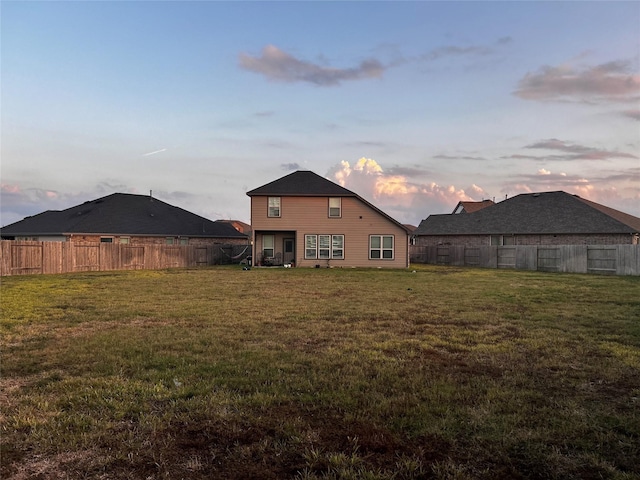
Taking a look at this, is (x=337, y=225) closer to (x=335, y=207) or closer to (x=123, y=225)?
(x=335, y=207)

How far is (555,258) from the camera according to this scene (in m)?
27.7

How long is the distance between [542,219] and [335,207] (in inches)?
727

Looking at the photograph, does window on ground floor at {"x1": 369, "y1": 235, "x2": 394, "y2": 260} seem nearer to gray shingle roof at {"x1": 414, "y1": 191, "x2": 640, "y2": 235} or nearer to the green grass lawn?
gray shingle roof at {"x1": 414, "y1": 191, "x2": 640, "y2": 235}

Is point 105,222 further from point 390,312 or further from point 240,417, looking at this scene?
point 240,417

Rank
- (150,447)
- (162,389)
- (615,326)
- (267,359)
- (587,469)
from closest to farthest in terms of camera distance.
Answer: (587,469) → (150,447) → (162,389) → (267,359) → (615,326)

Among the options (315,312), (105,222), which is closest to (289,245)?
(105,222)

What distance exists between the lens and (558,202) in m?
39.1

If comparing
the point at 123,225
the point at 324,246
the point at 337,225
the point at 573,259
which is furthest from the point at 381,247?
the point at 123,225

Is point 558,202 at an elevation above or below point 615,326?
above

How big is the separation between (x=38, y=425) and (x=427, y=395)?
3.66m

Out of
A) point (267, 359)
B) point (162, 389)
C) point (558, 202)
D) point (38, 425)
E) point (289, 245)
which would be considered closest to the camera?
point (38, 425)

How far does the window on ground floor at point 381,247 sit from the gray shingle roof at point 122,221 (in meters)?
16.6

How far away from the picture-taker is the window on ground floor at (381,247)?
103 ft

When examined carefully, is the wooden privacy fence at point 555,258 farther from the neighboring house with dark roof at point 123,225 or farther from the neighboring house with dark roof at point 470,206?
the neighboring house with dark roof at point 123,225
